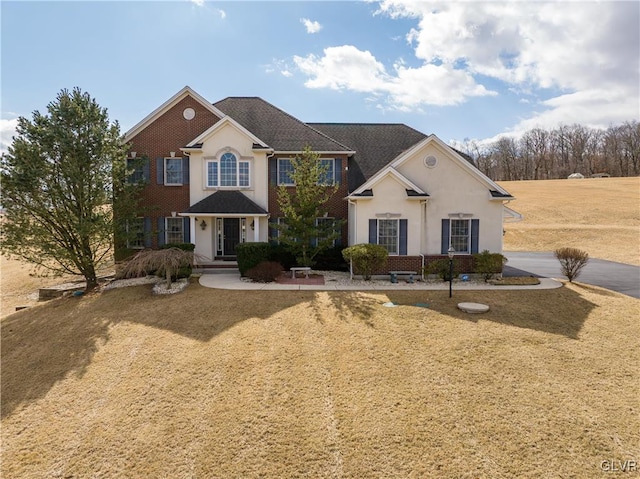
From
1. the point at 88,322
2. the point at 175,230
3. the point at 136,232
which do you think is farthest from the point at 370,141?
the point at 88,322

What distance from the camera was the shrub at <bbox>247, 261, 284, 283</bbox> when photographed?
15164 mm

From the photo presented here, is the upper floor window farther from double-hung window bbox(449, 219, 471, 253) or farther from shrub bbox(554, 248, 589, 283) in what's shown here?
shrub bbox(554, 248, 589, 283)

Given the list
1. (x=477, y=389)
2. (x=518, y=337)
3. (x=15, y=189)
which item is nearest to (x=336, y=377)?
(x=477, y=389)

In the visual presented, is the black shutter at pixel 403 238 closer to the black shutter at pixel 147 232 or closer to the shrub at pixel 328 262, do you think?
the shrub at pixel 328 262

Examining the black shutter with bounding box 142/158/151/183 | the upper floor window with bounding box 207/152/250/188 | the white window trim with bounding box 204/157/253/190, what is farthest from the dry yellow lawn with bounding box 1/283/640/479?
the black shutter with bounding box 142/158/151/183

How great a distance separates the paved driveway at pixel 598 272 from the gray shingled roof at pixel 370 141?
9265mm

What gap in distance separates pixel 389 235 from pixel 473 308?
580 centimetres

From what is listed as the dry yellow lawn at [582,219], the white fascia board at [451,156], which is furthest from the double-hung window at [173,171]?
the dry yellow lawn at [582,219]

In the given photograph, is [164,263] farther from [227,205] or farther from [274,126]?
[274,126]

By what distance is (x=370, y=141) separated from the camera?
73.5ft

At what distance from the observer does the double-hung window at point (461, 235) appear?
16.6 meters

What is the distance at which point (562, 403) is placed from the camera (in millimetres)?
6676

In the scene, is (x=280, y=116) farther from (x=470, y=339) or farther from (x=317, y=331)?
(x=470, y=339)

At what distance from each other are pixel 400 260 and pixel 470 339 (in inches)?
274
